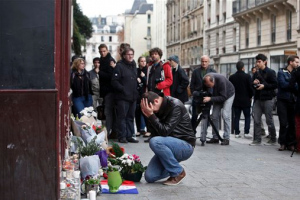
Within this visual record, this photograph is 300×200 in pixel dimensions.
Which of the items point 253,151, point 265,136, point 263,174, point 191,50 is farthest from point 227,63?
point 263,174

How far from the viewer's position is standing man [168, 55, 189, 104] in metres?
15.0

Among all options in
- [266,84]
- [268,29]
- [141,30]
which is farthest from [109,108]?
[141,30]

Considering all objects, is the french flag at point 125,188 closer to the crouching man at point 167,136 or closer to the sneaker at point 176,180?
the crouching man at point 167,136

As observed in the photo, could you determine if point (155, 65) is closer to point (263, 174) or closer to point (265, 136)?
point (265, 136)

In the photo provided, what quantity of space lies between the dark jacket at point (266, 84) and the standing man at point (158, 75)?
2.00 m

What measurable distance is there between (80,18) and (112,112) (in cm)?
6369

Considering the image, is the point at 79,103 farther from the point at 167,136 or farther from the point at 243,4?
the point at 243,4

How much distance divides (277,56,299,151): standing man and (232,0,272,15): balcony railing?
3050cm

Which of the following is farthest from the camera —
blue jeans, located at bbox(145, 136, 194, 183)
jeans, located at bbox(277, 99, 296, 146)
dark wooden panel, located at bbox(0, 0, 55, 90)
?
jeans, located at bbox(277, 99, 296, 146)

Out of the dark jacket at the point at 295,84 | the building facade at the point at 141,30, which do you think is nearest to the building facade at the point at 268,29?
the dark jacket at the point at 295,84

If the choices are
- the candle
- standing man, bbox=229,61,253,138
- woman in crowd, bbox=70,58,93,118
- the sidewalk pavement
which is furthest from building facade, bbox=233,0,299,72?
the candle

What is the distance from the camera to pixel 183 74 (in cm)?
1498

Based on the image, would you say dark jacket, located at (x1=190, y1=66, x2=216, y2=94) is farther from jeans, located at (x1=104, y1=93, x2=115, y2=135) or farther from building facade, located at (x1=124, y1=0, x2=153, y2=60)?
building facade, located at (x1=124, y1=0, x2=153, y2=60)

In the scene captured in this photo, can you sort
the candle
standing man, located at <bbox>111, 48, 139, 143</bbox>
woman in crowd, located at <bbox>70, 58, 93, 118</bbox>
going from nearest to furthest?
1. the candle
2. standing man, located at <bbox>111, 48, 139, 143</bbox>
3. woman in crowd, located at <bbox>70, 58, 93, 118</bbox>
